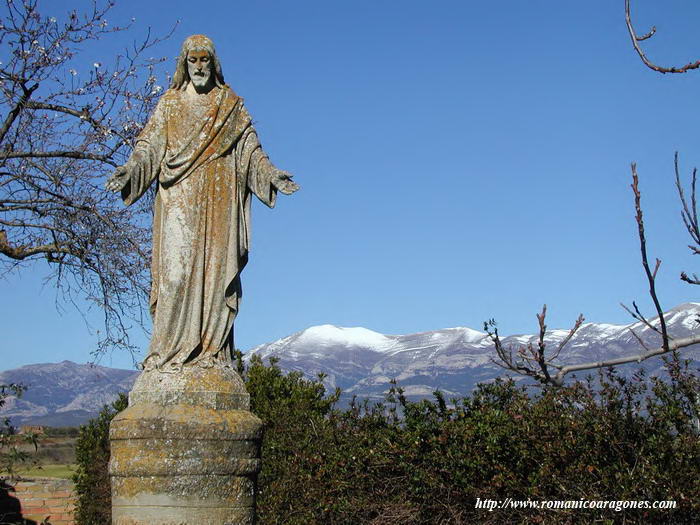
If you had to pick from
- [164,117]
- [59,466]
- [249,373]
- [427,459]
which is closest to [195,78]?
[164,117]

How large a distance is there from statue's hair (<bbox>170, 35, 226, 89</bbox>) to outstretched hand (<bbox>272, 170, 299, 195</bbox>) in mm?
968

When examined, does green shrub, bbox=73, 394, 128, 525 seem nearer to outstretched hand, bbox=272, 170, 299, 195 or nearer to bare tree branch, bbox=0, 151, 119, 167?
bare tree branch, bbox=0, 151, 119, 167

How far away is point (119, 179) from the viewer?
259 inches

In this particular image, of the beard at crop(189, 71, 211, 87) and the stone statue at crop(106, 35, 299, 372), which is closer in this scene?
the stone statue at crop(106, 35, 299, 372)

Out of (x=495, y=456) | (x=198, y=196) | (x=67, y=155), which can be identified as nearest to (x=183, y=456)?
(x=198, y=196)

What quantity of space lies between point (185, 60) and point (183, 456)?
310cm

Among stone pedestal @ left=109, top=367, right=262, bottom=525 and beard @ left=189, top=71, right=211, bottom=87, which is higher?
beard @ left=189, top=71, right=211, bottom=87

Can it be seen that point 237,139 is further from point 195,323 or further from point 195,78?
point 195,323

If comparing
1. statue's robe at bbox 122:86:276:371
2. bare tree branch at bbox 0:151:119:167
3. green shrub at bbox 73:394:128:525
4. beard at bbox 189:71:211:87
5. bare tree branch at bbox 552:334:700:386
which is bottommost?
green shrub at bbox 73:394:128:525

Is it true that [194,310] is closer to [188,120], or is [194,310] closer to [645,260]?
[188,120]

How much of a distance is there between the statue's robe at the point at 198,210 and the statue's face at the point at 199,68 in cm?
12

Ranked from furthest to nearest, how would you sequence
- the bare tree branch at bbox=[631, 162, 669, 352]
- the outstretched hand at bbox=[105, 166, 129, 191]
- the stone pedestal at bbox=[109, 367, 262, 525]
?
the outstretched hand at bbox=[105, 166, 129, 191] → the stone pedestal at bbox=[109, 367, 262, 525] → the bare tree branch at bbox=[631, 162, 669, 352]

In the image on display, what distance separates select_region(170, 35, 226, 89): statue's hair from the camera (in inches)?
271

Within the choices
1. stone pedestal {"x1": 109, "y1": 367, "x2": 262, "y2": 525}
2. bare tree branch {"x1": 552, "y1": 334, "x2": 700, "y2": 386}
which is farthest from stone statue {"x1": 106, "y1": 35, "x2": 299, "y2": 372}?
bare tree branch {"x1": 552, "y1": 334, "x2": 700, "y2": 386}
